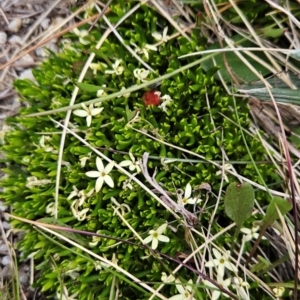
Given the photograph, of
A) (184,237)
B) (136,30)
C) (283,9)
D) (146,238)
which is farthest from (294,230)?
(136,30)

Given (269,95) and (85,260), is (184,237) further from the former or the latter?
(269,95)

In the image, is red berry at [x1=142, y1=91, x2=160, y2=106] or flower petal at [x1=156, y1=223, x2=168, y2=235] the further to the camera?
red berry at [x1=142, y1=91, x2=160, y2=106]

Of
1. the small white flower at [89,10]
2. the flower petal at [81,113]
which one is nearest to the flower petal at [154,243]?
the flower petal at [81,113]

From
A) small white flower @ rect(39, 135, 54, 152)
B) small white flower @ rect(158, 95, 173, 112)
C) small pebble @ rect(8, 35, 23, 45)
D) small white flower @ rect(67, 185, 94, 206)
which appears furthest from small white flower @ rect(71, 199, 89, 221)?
small pebble @ rect(8, 35, 23, 45)

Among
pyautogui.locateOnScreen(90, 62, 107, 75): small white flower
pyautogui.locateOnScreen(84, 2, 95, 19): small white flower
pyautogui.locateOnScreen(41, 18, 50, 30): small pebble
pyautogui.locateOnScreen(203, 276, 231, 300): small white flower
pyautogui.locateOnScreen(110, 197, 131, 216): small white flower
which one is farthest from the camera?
pyautogui.locateOnScreen(41, 18, 50, 30): small pebble

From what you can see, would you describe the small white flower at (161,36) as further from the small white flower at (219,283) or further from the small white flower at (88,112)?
the small white flower at (219,283)

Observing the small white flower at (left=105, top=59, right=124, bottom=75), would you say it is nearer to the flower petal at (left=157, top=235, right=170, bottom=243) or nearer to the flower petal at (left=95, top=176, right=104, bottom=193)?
the flower petal at (left=95, top=176, right=104, bottom=193)
